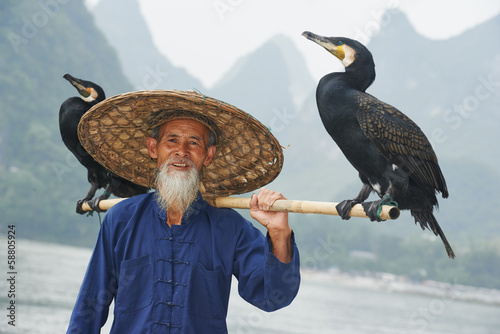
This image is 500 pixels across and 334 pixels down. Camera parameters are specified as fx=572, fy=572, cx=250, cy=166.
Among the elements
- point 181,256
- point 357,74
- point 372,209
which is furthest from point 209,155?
point 372,209

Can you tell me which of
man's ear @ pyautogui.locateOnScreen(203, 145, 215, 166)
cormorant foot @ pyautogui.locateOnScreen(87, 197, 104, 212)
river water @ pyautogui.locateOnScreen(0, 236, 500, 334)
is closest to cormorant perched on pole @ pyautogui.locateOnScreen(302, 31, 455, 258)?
man's ear @ pyautogui.locateOnScreen(203, 145, 215, 166)

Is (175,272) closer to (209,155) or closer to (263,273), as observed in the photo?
(263,273)

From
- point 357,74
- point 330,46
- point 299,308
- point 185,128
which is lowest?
point 299,308

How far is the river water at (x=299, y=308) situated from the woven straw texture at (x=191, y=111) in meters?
17.1

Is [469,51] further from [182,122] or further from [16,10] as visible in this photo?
[182,122]

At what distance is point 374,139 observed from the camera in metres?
2.36

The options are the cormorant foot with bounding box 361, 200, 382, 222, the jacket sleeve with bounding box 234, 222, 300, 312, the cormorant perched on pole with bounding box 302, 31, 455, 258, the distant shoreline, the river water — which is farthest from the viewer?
the distant shoreline

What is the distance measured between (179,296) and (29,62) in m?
52.4

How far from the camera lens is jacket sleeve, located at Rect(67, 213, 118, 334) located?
7.82ft

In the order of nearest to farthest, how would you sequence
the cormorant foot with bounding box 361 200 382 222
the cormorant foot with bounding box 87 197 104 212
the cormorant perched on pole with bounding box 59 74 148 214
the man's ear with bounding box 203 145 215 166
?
the cormorant foot with bounding box 361 200 382 222 < the man's ear with bounding box 203 145 215 166 < the cormorant foot with bounding box 87 197 104 212 < the cormorant perched on pole with bounding box 59 74 148 214

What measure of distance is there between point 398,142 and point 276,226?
64 cm

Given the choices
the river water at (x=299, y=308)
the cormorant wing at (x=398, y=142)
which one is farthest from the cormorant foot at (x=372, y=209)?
the river water at (x=299, y=308)

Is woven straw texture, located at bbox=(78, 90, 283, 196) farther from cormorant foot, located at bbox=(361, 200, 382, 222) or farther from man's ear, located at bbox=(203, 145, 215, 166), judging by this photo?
cormorant foot, located at bbox=(361, 200, 382, 222)

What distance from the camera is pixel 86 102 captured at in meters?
3.64
